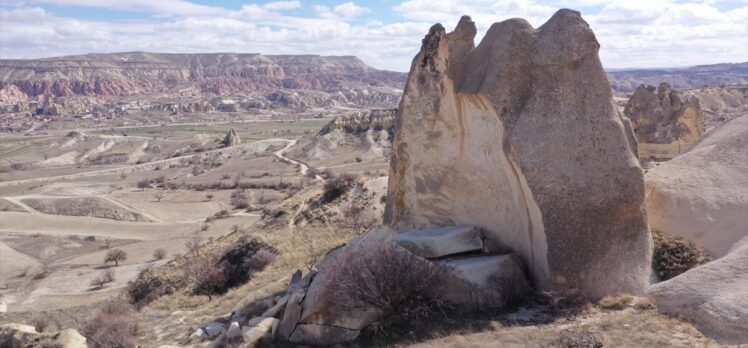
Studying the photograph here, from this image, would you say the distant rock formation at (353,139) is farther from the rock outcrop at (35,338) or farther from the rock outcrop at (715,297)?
the rock outcrop at (715,297)

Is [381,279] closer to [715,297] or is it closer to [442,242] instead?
[442,242]

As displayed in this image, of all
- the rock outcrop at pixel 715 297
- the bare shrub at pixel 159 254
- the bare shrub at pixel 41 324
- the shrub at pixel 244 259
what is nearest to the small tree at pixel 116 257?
the bare shrub at pixel 159 254

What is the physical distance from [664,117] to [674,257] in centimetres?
2815

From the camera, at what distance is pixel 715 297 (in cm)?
891

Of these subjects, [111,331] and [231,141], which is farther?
[231,141]

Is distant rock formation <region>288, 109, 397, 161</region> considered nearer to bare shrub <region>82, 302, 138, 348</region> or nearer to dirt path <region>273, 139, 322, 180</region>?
dirt path <region>273, 139, 322, 180</region>

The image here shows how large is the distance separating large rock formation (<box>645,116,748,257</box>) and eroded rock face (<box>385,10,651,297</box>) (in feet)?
5.45

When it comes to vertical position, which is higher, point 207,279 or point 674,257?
point 674,257

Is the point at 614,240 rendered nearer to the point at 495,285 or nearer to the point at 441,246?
the point at 495,285

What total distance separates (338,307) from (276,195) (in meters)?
45.9

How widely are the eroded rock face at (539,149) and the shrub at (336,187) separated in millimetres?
12604

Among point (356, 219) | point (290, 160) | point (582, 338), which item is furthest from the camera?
point (290, 160)

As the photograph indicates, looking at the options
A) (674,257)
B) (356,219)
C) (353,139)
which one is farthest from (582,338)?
(353,139)

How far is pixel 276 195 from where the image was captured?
5516 centimetres
